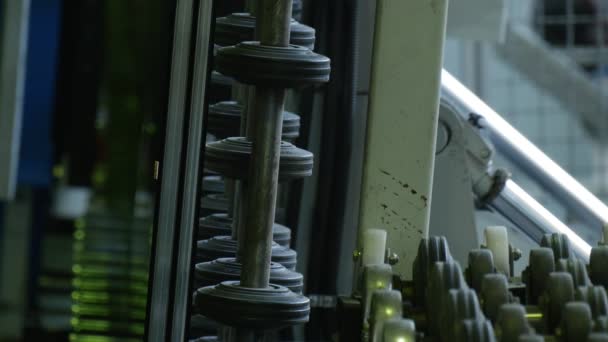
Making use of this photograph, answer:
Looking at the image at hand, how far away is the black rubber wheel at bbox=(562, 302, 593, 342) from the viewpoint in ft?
2.16

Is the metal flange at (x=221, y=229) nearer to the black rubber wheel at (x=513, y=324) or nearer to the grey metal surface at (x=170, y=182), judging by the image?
the grey metal surface at (x=170, y=182)

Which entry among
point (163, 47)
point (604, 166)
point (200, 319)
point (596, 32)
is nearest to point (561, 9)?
point (596, 32)

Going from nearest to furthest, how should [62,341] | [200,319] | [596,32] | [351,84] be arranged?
[200,319]
[351,84]
[62,341]
[596,32]

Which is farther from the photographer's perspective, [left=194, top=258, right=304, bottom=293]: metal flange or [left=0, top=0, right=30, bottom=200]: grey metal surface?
[left=0, top=0, right=30, bottom=200]: grey metal surface

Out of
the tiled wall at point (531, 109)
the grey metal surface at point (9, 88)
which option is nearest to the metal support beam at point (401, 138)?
the grey metal surface at point (9, 88)

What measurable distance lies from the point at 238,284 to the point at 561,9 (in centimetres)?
327

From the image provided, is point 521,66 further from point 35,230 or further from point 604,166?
point 35,230

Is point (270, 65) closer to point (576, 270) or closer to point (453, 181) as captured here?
point (576, 270)

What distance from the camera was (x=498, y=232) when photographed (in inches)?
34.4

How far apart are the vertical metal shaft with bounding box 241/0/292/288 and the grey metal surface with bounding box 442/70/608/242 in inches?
17.2

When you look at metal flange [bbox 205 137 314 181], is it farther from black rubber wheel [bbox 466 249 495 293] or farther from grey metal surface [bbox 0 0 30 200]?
grey metal surface [bbox 0 0 30 200]

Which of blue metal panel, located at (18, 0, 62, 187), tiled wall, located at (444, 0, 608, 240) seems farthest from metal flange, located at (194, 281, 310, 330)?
tiled wall, located at (444, 0, 608, 240)

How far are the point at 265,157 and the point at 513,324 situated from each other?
275 mm

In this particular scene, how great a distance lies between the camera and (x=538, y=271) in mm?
785
